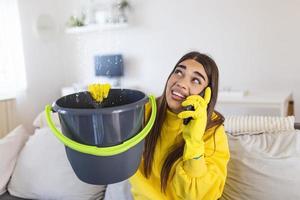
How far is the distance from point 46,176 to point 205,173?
83 centimetres

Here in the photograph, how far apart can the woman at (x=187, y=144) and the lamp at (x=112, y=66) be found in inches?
85.9

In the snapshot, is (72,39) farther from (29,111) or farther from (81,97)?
(81,97)

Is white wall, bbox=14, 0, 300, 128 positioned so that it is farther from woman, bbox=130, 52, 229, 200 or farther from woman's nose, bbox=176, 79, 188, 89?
woman's nose, bbox=176, 79, 188, 89

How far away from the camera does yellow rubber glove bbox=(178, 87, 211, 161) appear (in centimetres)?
72

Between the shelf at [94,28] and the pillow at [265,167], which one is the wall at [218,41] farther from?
the pillow at [265,167]

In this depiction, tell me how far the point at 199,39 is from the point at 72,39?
4.76 feet

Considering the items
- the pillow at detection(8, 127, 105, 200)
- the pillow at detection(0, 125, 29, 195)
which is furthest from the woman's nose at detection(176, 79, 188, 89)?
the pillow at detection(0, 125, 29, 195)

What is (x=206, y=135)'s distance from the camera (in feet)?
3.07

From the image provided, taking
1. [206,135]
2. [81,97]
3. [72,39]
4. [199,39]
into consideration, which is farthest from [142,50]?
[81,97]

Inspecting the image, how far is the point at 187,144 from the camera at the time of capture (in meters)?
0.77

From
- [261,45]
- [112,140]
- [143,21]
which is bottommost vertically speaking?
[112,140]

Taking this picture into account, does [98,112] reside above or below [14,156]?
above

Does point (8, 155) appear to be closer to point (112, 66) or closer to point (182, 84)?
point (182, 84)

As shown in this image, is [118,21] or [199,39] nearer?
[199,39]
